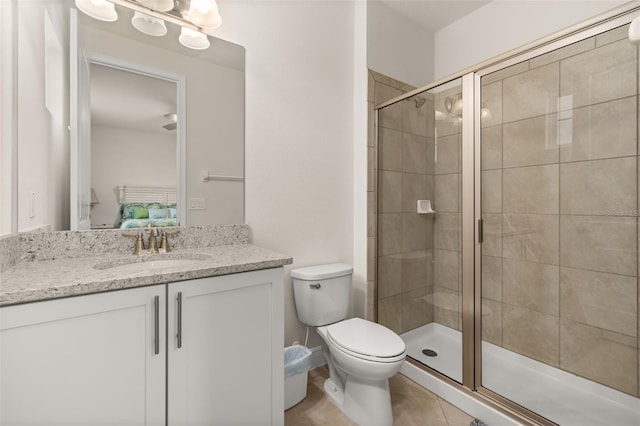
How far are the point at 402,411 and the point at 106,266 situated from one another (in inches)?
61.0

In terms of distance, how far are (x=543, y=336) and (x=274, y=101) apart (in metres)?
2.12

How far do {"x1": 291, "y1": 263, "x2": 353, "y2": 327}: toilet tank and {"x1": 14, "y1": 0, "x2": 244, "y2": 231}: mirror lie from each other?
520mm

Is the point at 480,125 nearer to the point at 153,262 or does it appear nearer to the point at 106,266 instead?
the point at 153,262

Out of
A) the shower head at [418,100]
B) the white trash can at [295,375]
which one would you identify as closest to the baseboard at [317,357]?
the white trash can at [295,375]

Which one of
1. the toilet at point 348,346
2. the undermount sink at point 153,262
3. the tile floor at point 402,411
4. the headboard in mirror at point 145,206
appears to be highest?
the headboard in mirror at point 145,206

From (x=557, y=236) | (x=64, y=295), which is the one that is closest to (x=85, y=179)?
(x=64, y=295)

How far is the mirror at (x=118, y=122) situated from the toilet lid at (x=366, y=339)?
32.1 inches

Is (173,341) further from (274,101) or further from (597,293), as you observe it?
(597,293)

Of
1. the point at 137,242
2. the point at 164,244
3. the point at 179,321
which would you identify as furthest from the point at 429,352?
the point at 137,242

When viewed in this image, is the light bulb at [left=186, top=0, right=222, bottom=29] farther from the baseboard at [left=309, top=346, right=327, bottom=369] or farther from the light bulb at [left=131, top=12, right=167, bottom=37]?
the baseboard at [left=309, top=346, right=327, bottom=369]

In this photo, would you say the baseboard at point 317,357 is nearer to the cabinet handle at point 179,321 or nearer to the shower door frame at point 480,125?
the shower door frame at point 480,125

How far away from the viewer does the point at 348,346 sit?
4.56ft

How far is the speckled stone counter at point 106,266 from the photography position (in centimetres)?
80

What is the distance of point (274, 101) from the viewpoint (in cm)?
179
